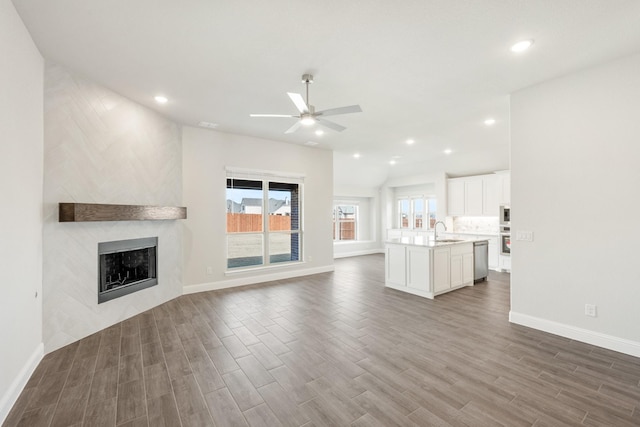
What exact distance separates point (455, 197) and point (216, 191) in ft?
21.4

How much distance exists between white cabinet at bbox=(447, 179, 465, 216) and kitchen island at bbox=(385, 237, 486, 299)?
2.70 metres

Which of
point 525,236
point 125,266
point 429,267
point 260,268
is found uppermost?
point 525,236

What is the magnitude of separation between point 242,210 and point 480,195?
6160 mm

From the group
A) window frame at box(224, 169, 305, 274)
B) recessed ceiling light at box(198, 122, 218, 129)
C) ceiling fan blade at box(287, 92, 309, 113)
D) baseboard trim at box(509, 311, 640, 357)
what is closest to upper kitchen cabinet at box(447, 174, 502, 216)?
baseboard trim at box(509, 311, 640, 357)

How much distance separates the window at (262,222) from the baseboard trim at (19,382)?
3085mm

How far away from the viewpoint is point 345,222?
10.5 meters

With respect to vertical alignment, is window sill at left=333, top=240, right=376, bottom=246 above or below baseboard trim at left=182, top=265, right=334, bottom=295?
above

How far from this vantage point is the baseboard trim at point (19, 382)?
6.57ft

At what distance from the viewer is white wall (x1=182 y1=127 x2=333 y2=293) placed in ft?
16.8

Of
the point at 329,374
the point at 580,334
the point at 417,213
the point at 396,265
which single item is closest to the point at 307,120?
the point at 329,374

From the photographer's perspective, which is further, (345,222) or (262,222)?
(345,222)

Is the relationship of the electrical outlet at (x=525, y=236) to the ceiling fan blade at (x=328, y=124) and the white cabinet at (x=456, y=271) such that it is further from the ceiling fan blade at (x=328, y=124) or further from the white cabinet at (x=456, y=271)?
the ceiling fan blade at (x=328, y=124)

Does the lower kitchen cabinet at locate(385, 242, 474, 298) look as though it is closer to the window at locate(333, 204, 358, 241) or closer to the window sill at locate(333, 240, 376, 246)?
the window sill at locate(333, 240, 376, 246)

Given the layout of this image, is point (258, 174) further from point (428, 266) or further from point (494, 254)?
point (494, 254)
